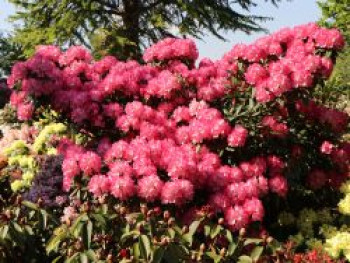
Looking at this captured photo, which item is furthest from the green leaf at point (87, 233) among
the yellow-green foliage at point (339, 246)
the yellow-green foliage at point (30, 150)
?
the yellow-green foliage at point (30, 150)

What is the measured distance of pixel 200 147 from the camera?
521 centimetres

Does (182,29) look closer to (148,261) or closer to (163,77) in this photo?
(163,77)

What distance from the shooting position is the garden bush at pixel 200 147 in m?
4.62

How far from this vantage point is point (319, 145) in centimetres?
592

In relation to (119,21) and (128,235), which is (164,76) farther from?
(119,21)

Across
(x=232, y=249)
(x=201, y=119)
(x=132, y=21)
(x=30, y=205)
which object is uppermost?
(x=132, y=21)

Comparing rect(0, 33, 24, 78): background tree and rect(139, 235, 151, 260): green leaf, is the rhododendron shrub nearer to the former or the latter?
rect(139, 235, 151, 260): green leaf

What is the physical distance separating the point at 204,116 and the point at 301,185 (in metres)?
1.38

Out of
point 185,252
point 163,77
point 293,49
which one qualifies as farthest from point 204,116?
point 185,252

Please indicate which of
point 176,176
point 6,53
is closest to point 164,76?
point 176,176

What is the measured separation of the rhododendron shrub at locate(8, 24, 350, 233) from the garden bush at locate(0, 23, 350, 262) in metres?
0.01

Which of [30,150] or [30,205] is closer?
[30,205]

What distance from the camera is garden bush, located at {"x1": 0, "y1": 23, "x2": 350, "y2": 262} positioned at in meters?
4.62

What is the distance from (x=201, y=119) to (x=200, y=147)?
265 millimetres
